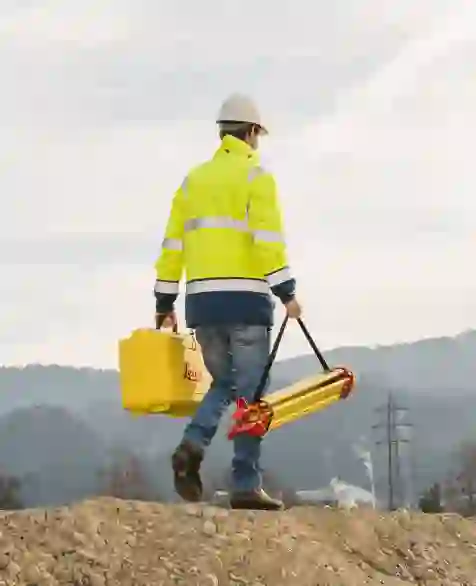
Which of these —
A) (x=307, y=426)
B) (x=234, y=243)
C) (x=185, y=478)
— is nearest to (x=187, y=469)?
(x=185, y=478)

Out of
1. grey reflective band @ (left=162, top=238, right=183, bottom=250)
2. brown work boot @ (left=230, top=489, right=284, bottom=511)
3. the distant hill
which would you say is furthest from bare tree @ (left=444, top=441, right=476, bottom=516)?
grey reflective band @ (left=162, top=238, right=183, bottom=250)

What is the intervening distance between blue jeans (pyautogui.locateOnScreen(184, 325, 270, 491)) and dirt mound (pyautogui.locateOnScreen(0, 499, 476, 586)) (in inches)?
14.4

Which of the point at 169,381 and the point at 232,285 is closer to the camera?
the point at 232,285

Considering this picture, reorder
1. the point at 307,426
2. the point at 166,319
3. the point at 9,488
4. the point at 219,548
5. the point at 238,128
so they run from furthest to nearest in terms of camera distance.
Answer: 1. the point at 307,426
2. the point at 9,488
3. the point at 166,319
4. the point at 238,128
5. the point at 219,548

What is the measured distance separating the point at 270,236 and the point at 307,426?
1614 centimetres

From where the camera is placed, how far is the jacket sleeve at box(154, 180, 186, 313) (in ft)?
23.4

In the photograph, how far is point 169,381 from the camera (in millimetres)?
6941

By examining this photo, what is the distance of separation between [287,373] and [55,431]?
15.6m

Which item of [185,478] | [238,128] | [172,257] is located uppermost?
[238,128]

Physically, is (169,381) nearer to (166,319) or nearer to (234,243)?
(166,319)

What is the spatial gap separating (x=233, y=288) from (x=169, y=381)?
631mm

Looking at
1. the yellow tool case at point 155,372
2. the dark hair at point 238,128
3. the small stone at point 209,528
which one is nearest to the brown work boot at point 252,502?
the yellow tool case at point 155,372

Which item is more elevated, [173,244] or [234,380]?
[173,244]

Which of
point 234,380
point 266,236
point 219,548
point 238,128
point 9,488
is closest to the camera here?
point 219,548
